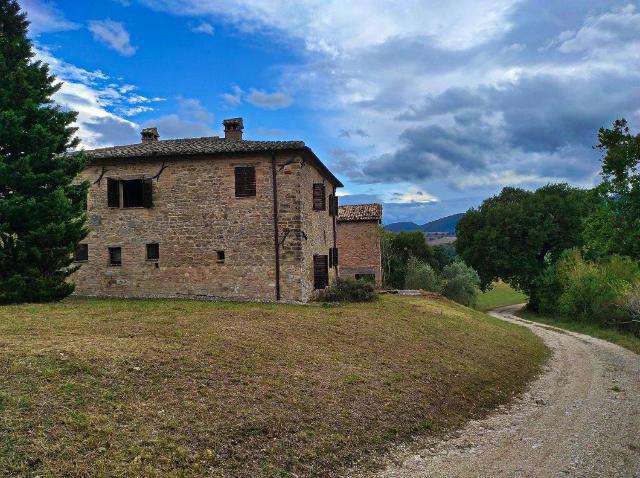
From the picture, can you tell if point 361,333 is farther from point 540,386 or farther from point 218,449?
point 218,449

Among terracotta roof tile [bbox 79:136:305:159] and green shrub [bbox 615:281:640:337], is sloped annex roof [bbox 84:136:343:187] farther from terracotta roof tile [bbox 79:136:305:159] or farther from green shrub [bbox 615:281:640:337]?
green shrub [bbox 615:281:640:337]

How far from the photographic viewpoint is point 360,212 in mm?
37469

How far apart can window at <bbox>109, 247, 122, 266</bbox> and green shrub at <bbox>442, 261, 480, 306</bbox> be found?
25.9 meters

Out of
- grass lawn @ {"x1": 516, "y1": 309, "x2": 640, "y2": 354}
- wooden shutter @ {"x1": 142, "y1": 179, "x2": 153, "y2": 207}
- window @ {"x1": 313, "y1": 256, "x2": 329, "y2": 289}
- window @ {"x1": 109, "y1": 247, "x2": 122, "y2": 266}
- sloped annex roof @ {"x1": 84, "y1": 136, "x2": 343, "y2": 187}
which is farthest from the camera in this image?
window @ {"x1": 313, "y1": 256, "x2": 329, "y2": 289}

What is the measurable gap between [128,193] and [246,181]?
6.39m

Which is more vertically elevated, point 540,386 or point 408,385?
point 408,385

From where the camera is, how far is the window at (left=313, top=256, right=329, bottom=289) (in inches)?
962

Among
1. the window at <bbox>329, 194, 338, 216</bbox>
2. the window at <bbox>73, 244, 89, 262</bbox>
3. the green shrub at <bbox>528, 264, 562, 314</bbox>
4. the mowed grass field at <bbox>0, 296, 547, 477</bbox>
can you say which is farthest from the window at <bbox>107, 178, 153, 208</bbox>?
the green shrub at <bbox>528, 264, 562, 314</bbox>

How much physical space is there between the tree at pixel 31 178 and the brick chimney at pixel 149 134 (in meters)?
7.69

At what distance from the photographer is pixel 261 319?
15539 mm

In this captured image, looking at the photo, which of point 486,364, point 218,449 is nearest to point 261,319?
point 486,364

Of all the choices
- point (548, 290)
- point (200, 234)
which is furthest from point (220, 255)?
point (548, 290)

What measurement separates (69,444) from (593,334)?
3007 cm

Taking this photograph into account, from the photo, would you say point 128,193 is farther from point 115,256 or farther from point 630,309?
point 630,309
